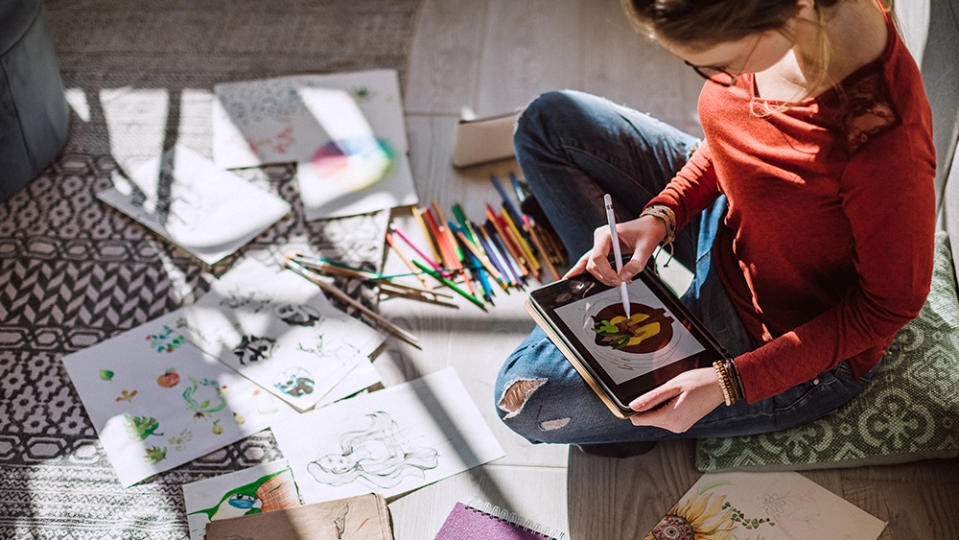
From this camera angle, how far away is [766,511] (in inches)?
45.8

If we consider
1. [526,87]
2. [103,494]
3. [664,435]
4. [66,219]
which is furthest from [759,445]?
[66,219]

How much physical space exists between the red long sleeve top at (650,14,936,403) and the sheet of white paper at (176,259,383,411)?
61cm

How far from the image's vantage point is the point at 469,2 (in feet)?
7.32

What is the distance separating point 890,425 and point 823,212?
427mm

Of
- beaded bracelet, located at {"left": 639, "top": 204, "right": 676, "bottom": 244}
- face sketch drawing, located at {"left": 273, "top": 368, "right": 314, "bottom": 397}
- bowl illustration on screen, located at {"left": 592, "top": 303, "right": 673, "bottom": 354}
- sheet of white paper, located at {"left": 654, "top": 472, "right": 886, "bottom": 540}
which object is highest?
beaded bracelet, located at {"left": 639, "top": 204, "right": 676, "bottom": 244}

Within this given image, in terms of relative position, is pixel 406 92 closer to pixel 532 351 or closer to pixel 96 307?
pixel 96 307

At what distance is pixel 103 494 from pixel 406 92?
1125 millimetres

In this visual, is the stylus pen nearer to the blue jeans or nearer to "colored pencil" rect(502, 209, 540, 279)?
the blue jeans

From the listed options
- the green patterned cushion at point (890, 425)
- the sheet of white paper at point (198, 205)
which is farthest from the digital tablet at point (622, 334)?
the sheet of white paper at point (198, 205)

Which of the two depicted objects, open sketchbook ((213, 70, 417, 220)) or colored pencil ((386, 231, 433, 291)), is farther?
open sketchbook ((213, 70, 417, 220))

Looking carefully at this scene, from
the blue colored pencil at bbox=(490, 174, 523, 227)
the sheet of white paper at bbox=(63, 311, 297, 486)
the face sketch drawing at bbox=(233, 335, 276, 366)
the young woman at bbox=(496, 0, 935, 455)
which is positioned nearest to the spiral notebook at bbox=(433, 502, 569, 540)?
the young woman at bbox=(496, 0, 935, 455)

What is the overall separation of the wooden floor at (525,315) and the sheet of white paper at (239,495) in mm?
168

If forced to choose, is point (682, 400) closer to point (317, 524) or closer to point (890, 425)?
point (890, 425)

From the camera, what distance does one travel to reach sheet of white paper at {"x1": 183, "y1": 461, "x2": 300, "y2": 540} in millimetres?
1194
